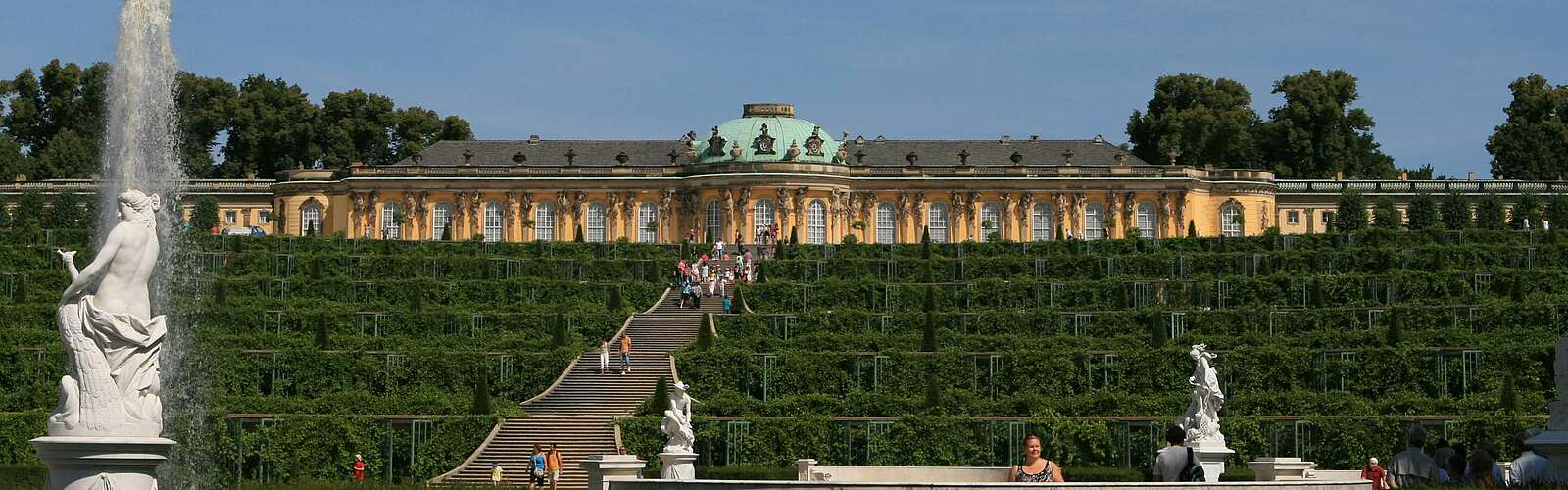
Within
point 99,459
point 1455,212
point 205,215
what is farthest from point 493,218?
point 99,459

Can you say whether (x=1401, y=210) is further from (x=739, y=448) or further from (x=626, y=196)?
(x=739, y=448)

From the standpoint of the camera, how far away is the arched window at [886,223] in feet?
299

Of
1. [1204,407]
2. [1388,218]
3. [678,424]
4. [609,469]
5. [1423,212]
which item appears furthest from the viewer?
[1423,212]

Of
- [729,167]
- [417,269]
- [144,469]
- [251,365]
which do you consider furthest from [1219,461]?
[729,167]

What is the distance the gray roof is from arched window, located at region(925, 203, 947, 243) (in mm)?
2145

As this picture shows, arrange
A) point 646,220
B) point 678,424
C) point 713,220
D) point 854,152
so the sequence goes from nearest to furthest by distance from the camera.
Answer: point 678,424, point 713,220, point 646,220, point 854,152

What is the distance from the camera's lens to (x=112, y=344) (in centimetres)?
1520

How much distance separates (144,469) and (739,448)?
84.5 ft

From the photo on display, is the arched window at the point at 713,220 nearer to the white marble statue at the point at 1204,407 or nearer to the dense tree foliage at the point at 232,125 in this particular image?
the dense tree foliage at the point at 232,125

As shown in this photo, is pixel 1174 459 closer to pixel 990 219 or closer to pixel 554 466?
pixel 554 466

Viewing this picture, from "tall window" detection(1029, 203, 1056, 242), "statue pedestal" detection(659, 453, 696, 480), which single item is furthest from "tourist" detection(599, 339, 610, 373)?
"tall window" detection(1029, 203, 1056, 242)

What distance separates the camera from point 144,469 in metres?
15.2

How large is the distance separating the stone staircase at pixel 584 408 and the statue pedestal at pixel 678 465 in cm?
617

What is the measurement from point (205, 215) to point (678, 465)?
57.0 m
